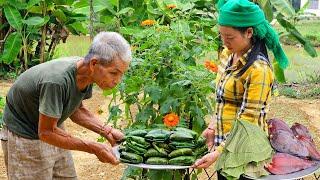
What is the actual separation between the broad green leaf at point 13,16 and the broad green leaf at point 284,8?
3.23m

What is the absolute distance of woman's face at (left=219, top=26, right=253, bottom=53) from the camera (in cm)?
276

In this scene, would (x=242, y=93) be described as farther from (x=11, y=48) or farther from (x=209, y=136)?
(x=11, y=48)

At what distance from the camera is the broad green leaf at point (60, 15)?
23.4 feet

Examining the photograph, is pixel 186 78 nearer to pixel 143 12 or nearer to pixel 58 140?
pixel 58 140

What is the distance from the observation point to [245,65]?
2.76 m

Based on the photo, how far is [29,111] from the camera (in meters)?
2.91

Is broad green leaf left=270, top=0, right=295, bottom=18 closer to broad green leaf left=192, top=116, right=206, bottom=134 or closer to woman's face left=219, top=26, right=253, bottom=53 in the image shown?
broad green leaf left=192, top=116, right=206, bottom=134

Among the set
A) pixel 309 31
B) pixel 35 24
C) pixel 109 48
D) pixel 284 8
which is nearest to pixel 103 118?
pixel 35 24

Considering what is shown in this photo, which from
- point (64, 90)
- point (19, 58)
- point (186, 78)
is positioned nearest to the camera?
point (64, 90)

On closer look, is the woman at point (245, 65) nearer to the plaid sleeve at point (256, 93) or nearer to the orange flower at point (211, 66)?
the plaid sleeve at point (256, 93)

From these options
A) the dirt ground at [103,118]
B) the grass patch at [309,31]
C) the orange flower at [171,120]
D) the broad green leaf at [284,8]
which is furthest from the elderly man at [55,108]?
the grass patch at [309,31]

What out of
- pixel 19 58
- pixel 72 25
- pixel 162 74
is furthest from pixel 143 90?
pixel 19 58

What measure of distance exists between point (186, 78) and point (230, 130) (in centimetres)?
62

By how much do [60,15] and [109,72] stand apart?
4792 millimetres
